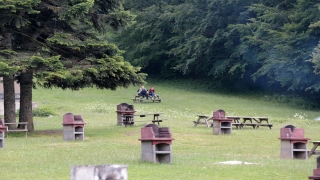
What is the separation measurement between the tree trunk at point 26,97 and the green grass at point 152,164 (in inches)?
30.9

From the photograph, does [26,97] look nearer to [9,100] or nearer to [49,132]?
[9,100]

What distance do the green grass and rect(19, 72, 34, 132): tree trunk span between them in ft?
2.57

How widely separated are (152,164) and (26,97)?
37.6 ft

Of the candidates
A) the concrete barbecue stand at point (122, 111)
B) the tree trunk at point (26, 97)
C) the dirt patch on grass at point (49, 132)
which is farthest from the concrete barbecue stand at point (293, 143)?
the concrete barbecue stand at point (122, 111)

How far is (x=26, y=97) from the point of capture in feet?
83.3

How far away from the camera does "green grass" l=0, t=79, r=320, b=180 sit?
1374cm

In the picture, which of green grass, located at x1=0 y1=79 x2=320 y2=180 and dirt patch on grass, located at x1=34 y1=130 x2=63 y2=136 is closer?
green grass, located at x1=0 y1=79 x2=320 y2=180

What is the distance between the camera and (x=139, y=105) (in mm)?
42312

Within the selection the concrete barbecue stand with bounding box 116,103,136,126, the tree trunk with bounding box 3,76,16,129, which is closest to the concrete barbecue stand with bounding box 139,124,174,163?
the tree trunk with bounding box 3,76,16,129

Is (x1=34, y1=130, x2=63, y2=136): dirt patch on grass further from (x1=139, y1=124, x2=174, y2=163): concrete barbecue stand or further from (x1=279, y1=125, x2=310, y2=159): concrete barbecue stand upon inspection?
(x1=279, y1=125, x2=310, y2=159): concrete barbecue stand

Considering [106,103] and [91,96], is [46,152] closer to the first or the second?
[106,103]

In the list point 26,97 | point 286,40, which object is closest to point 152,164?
point 26,97

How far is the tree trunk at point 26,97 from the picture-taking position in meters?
25.2

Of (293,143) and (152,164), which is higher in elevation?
(293,143)
